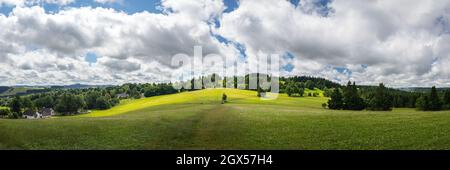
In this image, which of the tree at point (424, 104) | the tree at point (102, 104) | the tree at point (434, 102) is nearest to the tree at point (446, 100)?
the tree at point (434, 102)

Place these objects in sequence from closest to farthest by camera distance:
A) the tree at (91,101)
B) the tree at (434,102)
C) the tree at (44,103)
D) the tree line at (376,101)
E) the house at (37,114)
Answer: the tree line at (376,101)
the tree at (434,102)
the house at (37,114)
the tree at (91,101)
the tree at (44,103)

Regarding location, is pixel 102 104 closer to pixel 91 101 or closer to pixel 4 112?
pixel 91 101

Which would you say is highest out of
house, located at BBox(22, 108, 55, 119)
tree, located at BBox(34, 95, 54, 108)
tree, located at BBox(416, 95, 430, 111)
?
tree, located at BBox(416, 95, 430, 111)

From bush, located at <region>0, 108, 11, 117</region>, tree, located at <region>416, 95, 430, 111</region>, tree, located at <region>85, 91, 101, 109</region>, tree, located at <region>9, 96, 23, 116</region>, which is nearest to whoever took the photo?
tree, located at <region>416, 95, 430, 111</region>

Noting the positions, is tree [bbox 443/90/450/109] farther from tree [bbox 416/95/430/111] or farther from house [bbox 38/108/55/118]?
house [bbox 38/108/55/118]

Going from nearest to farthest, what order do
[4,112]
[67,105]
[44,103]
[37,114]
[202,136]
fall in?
[202,136], [4,112], [67,105], [37,114], [44,103]

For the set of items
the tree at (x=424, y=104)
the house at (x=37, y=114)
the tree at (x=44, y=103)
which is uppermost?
the tree at (x=424, y=104)

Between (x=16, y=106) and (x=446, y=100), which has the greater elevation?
(x=446, y=100)

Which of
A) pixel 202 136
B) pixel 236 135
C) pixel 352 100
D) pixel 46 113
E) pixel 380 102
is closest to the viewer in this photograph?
pixel 202 136

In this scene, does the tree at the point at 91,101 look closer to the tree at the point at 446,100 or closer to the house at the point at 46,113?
the house at the point at 46,113

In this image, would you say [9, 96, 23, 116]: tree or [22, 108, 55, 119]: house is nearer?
[9, 96, 23, 116]: tree

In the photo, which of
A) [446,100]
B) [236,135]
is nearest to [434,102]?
[446,100]

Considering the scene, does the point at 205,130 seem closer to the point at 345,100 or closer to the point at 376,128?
Answer: the point at 376,128

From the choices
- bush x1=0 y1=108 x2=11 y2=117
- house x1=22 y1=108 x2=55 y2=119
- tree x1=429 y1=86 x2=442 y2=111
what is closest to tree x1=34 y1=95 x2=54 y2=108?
house x1=22 y1=108 x2=55 y2=119
